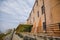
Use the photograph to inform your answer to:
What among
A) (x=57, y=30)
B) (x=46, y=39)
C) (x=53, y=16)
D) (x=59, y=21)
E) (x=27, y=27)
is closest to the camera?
(x=46, y=39)

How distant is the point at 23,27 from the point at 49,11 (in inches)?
381

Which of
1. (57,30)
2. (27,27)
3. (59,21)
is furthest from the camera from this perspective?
(27,27)

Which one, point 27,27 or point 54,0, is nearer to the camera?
point 54,0

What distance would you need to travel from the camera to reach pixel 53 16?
11.8 metres

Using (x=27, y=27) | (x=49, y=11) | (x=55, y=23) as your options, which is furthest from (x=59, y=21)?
(x=27, y=27)

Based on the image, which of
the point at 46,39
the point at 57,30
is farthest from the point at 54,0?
the point at 46,39

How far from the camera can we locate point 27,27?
21.2m

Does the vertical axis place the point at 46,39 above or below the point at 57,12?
below

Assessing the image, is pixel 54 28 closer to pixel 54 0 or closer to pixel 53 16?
pixel 53 16

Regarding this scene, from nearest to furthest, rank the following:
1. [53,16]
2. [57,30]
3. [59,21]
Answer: [57,30] < [59,21] < [53,16]

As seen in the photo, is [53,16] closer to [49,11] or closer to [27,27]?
[49,11]

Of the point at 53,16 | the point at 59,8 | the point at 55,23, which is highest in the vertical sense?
the point at 59,8

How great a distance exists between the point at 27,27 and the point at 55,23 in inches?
415

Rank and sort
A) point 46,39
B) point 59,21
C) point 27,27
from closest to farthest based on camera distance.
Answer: point 46,39, point 59,21, point 27,27
